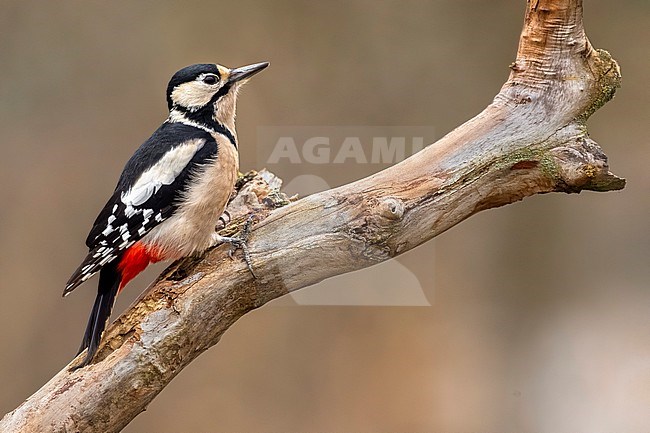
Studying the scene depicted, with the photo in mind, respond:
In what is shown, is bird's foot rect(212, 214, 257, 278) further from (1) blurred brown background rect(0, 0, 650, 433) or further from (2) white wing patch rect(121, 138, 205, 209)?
(1) blurred brown background rect(0, 0, 650, 433)

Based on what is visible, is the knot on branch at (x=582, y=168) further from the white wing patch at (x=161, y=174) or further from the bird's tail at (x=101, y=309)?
the bird's tail at (x=101, y=309)

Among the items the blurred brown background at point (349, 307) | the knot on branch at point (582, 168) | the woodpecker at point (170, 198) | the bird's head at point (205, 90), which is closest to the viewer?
the knot on branch at point (582, 168)

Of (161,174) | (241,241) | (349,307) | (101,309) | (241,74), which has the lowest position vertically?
(349,307)

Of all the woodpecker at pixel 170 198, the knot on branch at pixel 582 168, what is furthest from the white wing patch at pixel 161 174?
the knot on branch at pixel 582 168

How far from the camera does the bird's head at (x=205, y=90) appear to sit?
190cm

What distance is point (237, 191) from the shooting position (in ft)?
6.56

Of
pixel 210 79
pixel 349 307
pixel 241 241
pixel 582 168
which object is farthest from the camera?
pixel 349 307

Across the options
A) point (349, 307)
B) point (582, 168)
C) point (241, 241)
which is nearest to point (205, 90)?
point (241, 241)

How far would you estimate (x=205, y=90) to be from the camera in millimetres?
1917

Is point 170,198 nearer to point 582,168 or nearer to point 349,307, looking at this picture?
point 582,168

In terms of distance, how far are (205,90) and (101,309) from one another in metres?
0.59

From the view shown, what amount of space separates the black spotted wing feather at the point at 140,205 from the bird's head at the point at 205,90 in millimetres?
58

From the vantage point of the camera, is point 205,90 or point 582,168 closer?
point 582,168

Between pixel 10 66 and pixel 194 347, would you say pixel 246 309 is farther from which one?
pixel 10 66
